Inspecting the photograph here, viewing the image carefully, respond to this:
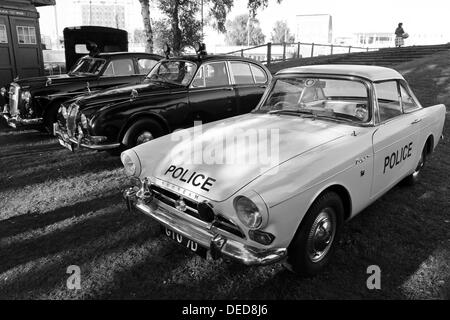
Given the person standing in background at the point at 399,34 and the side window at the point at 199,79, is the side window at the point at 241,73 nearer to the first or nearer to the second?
the side window at the point at 199,79

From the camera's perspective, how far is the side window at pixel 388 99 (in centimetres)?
382

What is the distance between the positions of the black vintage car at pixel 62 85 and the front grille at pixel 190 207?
4.41m

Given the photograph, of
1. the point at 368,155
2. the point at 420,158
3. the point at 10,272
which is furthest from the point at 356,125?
the point at 10,272

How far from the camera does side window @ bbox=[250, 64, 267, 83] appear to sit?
6934 millimetres

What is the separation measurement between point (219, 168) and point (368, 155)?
139 cm

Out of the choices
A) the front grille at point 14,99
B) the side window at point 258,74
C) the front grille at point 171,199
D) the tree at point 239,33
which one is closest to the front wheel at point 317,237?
the front grille at point 171,199

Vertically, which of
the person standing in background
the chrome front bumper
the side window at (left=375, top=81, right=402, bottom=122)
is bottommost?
the chrome front bumper

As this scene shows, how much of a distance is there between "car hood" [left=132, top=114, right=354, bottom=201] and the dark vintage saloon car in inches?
78.0

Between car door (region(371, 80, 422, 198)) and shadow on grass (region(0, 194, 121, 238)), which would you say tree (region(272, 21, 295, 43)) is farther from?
shadow on grass (region(0, 194, 121, 238))

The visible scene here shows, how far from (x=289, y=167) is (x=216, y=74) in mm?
4042

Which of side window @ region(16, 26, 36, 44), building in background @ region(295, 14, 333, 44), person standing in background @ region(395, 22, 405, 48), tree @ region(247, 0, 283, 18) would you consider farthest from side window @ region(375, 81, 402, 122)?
building in background @ region(295, 14, 333, 44)

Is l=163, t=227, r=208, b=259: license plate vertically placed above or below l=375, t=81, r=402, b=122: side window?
below

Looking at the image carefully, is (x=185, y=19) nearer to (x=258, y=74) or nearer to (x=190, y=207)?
(x=258, y=74)
